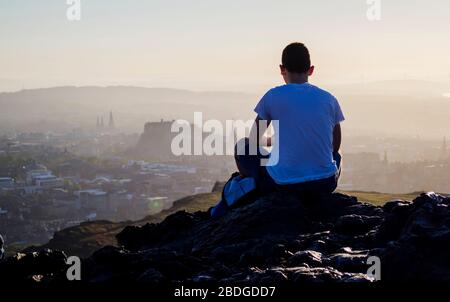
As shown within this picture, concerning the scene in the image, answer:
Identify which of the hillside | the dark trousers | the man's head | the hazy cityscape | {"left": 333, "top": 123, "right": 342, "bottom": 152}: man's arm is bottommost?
the hazy cityscape

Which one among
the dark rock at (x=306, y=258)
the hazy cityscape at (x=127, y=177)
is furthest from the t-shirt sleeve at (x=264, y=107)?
the hazy cityscape at (x=127, y=177)

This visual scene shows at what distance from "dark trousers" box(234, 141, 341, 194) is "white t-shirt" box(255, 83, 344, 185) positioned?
13 cm

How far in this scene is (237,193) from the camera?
11430 mm

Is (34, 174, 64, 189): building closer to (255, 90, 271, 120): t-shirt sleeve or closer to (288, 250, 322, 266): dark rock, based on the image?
(255, 90, 271, 120): t-shirt sleeve

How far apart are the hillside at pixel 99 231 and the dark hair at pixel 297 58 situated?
98.0ft

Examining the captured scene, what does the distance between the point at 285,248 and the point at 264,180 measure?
2.21 metres

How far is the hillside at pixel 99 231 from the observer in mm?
42094

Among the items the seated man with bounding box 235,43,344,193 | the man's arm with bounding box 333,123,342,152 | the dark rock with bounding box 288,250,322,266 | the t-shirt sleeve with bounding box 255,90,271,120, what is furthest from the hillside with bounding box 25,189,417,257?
the dark rock with bounding box 288,250,322,266

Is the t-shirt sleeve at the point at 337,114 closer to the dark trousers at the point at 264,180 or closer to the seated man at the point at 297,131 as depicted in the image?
the seated man at the point at 297,131

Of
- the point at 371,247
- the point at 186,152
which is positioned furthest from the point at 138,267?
the point at 186,152

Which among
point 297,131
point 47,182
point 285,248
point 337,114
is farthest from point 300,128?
point 47,182

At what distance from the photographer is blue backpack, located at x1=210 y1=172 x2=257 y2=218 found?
444 inches
